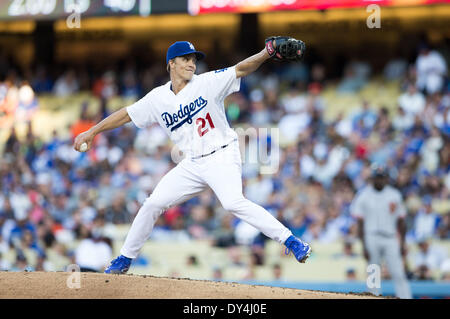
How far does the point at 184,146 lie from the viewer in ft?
17.8

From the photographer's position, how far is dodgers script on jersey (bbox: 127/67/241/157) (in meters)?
5.25

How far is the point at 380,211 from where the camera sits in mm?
8266

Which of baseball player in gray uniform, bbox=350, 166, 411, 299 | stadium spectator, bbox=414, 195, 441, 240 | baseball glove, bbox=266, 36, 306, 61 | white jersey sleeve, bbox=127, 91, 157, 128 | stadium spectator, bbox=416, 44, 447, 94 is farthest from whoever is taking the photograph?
stadium spectator, bbox=416, 44, 447, 94

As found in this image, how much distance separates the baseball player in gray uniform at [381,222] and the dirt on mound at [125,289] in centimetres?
325

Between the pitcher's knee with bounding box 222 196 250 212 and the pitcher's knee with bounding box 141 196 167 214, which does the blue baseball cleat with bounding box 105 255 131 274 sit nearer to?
the pitcher's knee with bounding box 141 196 167 214

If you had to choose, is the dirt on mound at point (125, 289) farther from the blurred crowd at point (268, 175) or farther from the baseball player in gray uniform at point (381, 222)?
the blurred crowd at point (268, 175)

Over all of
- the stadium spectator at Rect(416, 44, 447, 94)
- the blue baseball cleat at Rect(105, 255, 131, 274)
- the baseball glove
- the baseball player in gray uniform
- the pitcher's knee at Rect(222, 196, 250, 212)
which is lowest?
the baseball player in gray uniform

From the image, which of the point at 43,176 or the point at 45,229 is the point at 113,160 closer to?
the point at 43,176

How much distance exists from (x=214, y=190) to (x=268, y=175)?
20.9 feet

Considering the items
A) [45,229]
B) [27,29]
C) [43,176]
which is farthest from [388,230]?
[27,29]

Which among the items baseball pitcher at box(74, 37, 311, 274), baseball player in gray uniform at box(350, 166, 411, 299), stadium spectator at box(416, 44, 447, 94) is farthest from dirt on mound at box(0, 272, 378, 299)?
stadium spectator at box(416, 44, 447, 94)

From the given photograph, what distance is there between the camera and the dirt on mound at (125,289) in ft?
15.9

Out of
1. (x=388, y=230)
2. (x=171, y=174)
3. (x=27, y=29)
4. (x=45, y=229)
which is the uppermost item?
(x=27, y=29)

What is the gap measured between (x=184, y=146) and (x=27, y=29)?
11.9m
